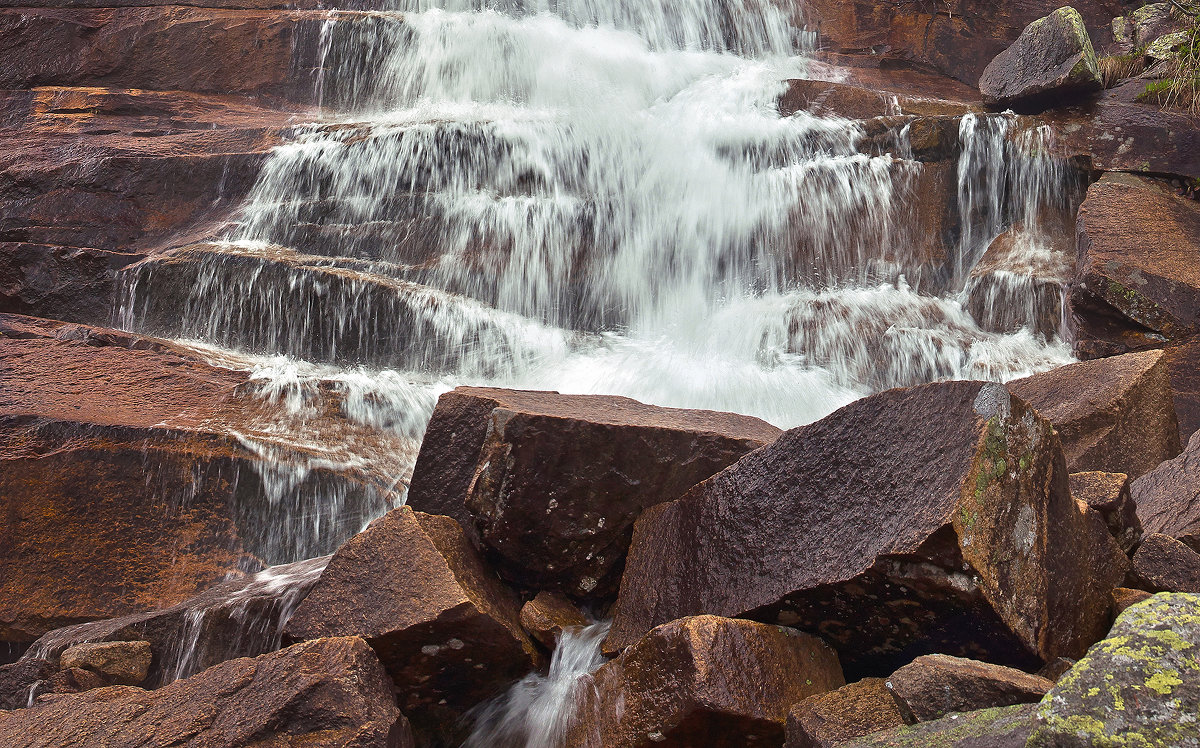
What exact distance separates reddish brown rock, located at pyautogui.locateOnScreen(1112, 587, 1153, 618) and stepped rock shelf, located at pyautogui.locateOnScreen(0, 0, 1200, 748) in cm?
1

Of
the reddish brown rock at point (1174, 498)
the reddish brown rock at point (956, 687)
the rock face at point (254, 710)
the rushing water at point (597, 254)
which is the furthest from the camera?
the rushing water at point (597, 254)

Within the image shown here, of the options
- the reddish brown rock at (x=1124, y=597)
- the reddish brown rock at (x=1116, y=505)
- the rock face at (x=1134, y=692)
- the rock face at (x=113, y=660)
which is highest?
the rock face at (x=1134, y=692)

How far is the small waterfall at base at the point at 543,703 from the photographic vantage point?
3.54m

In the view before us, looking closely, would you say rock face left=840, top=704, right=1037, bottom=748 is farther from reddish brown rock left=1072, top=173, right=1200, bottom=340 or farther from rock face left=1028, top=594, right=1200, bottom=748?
reddish brown rock left=1072, top=173, right=1200, bottom=340

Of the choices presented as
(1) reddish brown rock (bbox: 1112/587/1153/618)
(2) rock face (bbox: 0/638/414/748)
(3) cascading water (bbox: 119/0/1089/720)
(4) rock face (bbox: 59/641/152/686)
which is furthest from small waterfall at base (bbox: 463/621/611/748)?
(3) cascading water (bbox: 119/0/1089/720)

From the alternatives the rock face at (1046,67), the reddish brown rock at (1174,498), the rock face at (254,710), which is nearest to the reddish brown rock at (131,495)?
the rock face at (254,710)

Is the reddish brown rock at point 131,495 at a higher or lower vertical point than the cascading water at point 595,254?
lower

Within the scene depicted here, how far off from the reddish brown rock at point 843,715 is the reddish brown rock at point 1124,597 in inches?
38.1

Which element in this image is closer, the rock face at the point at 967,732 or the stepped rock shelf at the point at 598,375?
the rock face at the point at 967,732

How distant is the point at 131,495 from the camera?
533cm

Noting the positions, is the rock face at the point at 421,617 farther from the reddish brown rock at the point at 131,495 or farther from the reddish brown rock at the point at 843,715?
the reddish brown rock at the point at 131,495

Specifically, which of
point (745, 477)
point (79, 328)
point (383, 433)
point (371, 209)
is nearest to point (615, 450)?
point (745, 477)

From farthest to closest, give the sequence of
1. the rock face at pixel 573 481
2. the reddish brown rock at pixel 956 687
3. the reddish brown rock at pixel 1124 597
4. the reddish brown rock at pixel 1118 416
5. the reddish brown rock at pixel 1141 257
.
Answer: the reddish brown rock at pixel 1141 257 → the reddish brown rock at pixel 1118 416 → the rock face at pixel 573 481 → the reddish brown rock at pixel 1124 597 → the reddish brown rock at pixel 956 687

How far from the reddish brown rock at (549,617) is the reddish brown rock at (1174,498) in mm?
2402
